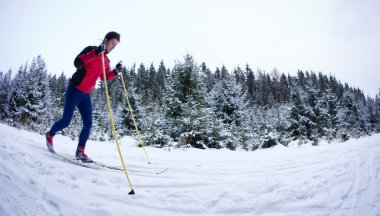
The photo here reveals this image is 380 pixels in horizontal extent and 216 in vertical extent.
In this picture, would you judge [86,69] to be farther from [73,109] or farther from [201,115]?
[201,115]

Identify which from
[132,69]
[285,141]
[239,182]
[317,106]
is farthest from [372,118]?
[132,69]

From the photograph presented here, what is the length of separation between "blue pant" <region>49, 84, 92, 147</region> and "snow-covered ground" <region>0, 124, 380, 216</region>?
545 millimetres

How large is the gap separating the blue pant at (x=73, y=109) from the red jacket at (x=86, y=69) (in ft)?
0.38

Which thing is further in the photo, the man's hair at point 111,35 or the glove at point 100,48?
the man's hair at point 111,35

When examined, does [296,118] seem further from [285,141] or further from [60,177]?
[60,177]

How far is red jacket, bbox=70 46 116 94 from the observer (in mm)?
3751

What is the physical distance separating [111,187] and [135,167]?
1.21 m

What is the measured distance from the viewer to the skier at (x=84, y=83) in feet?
12.4

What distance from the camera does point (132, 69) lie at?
9819 cm

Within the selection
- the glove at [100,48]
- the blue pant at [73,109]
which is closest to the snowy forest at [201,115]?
the blue pant at [73,109]

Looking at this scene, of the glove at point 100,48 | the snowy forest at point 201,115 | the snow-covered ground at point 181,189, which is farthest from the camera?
the snowy forest at point 201,115

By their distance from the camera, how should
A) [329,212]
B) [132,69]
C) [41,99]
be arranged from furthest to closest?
[132,69] < [41,99] < [329,212]

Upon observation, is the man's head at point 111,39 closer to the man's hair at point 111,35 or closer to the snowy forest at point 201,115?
the man's hair at point 111,35

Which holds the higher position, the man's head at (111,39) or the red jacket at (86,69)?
the man's head at (111,39)
